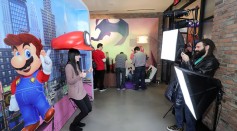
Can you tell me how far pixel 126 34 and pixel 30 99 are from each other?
4828mm

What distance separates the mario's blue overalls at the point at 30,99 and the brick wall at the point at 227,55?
7.73 feet

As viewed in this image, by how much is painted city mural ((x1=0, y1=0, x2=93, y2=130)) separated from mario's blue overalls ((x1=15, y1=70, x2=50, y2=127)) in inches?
3.7

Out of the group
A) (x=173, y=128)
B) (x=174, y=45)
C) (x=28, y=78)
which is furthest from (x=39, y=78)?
(x=173, y=128)

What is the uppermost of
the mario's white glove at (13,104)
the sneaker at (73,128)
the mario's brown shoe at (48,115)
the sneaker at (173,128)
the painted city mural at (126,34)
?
the painted city mural at (126,34)

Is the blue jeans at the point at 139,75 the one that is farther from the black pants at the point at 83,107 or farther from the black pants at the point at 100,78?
the black pants at the point at 83,107

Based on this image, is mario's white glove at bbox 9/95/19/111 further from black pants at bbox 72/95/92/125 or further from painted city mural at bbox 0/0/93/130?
black pants at bbox 72/95/92/125

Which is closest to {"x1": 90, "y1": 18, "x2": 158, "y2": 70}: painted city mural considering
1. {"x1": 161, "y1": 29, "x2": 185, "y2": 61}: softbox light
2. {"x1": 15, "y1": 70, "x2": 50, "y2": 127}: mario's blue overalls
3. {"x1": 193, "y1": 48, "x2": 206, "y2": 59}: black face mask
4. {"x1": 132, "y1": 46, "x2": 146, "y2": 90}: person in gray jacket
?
{"x1": 132, "y1": 46, "x2": 146, "y2": 90}: person in gray jacket

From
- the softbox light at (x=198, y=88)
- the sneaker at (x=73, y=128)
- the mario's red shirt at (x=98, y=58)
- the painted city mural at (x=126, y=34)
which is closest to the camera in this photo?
the softbox light at (x=198, y=88)

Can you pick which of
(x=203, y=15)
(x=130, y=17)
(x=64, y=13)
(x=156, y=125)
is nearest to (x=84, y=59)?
(x=64, y=13)

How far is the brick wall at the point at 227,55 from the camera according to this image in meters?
1.89

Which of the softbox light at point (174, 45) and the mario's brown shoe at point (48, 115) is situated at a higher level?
the softbox light at point (174, 45)

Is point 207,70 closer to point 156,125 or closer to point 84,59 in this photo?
point 156,125

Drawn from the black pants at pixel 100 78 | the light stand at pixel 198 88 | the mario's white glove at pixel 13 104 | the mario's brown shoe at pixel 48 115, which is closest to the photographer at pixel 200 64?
the light stand at pixel 198 88

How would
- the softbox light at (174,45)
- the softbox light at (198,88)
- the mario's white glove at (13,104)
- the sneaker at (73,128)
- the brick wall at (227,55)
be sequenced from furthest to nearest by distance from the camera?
the sneaker at (73,128) < the softbox light at (174,45) < the brick wall at (227,55) < the mario's white glove at (13,104) < the softbox light at (198,88)
